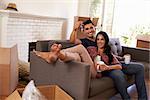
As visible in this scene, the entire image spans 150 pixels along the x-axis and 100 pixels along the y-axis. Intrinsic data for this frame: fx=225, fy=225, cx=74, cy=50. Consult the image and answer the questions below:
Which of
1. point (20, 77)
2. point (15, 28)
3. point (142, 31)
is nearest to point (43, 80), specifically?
point (20, 77)

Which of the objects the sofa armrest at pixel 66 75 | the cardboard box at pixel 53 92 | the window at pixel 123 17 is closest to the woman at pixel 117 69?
the sofa armrest at pixel 66 75

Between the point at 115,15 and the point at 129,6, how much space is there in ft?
1.35

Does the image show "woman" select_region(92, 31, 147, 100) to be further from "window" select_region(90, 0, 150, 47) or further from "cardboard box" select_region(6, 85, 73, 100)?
"window" select_region(90, 0, 150, 47)

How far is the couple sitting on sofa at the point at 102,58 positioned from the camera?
233 cm

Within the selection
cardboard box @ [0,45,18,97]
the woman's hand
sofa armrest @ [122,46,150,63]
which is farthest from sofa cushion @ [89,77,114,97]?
sofa armrest @ [122,46,150,63]

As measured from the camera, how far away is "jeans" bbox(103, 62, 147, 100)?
250 centimetres

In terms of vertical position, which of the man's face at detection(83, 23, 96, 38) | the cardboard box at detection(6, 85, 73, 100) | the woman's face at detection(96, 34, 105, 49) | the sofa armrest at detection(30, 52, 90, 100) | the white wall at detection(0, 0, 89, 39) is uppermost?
the white wall at detection(0, 0, 89, 39)

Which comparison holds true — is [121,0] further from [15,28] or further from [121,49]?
[15,28]

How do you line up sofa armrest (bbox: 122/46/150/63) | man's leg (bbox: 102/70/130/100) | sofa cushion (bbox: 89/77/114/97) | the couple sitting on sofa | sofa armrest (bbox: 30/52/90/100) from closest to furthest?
sofa armrest (bbox: 30/52/90/100), sofa cushion (bbox: 89/77/114/97), the couple sitting on sofa, man's leg (bbox: 102/70/130/100), sofa armrest (bbox: 122/46/150/63)

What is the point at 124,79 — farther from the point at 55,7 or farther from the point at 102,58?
the point at 55,7

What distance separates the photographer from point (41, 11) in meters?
4.28

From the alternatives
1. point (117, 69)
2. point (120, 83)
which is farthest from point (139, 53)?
point (120, 83)

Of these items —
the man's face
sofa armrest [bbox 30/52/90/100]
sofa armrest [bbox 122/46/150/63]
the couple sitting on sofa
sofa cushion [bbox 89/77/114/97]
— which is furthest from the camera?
sofa armrest [bbox 122/46/150/63]

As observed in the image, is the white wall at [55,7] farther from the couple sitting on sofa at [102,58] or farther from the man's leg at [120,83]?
the man's leg at [120,83]
